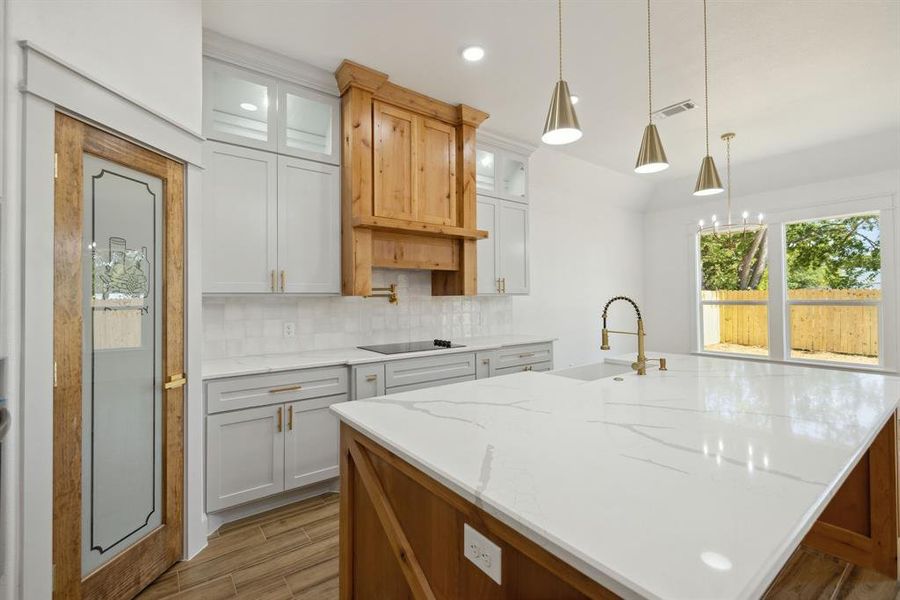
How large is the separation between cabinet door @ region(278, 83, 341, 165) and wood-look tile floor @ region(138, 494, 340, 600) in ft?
7.51

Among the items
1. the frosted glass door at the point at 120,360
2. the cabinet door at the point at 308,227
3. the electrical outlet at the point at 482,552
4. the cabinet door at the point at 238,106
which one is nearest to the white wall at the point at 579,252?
the cabinet door at the point at 308,227

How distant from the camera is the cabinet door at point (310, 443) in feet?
8.36

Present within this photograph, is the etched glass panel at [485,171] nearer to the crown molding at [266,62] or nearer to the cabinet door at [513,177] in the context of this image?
the cabinet door at [513,177]

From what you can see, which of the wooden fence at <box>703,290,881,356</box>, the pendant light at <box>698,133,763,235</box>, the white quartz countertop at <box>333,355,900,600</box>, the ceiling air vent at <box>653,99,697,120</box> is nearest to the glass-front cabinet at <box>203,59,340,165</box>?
the white quartz countertop at <box>333,355,900,600</box>

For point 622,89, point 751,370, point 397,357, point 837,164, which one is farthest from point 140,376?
point 837,164

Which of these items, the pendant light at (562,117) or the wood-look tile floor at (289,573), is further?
the wood-look tile floor at (289,573)

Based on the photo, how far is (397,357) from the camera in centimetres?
294

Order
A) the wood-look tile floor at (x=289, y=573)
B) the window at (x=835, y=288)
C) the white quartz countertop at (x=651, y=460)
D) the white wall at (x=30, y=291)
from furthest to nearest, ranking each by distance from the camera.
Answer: the window at (x=835, y=288) < the wood-look tile floor at (x=289, y=573) < the white wall at (x=30, y=291) < the white quartz countertop at (x=651, y=460)

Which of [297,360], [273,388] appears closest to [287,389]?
[273,388]

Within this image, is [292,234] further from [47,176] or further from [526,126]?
[526,126]

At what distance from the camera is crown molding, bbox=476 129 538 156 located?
3.84 meters

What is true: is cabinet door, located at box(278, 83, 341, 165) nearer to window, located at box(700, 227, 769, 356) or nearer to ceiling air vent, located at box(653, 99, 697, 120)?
ceiling air vent, located at box(653, 99, 697, 120)

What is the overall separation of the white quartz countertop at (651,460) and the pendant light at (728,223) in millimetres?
2966

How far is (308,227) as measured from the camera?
288cm
